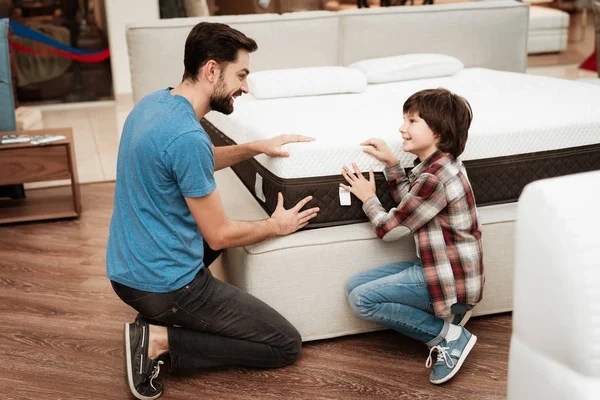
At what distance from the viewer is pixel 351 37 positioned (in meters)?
4.32

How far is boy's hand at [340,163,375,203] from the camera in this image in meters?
2.29

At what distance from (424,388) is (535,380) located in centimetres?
85

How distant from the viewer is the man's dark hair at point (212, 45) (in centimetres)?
197

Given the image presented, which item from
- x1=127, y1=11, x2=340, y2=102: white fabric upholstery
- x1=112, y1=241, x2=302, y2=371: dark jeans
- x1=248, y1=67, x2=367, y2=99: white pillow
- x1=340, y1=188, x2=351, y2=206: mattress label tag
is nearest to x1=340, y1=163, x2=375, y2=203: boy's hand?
x1=340, y1=188, x2=351, y2=206: mattress label tag

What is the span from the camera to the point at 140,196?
1974 mm

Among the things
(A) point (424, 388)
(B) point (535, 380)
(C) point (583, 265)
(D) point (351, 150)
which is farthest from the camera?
(D) point (351, 150)

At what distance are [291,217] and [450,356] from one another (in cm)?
64

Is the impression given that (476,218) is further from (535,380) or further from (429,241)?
(535,380)

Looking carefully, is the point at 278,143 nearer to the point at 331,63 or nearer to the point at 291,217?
the point at 291,217

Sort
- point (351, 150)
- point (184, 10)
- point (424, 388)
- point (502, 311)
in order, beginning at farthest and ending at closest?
point (184, 10), point (502, 311), point (351, 150), point (424, 388)

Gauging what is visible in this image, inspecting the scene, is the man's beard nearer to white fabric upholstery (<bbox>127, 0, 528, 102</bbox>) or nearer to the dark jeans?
the dark jeans

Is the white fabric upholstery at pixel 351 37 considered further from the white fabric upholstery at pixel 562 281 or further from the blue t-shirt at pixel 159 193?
the white fabric upholstery at pixel 562 281

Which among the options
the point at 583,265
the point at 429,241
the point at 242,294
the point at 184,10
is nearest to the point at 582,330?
the point at 583,265

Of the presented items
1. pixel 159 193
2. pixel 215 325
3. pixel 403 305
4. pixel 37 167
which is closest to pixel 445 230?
pixel 403 305
